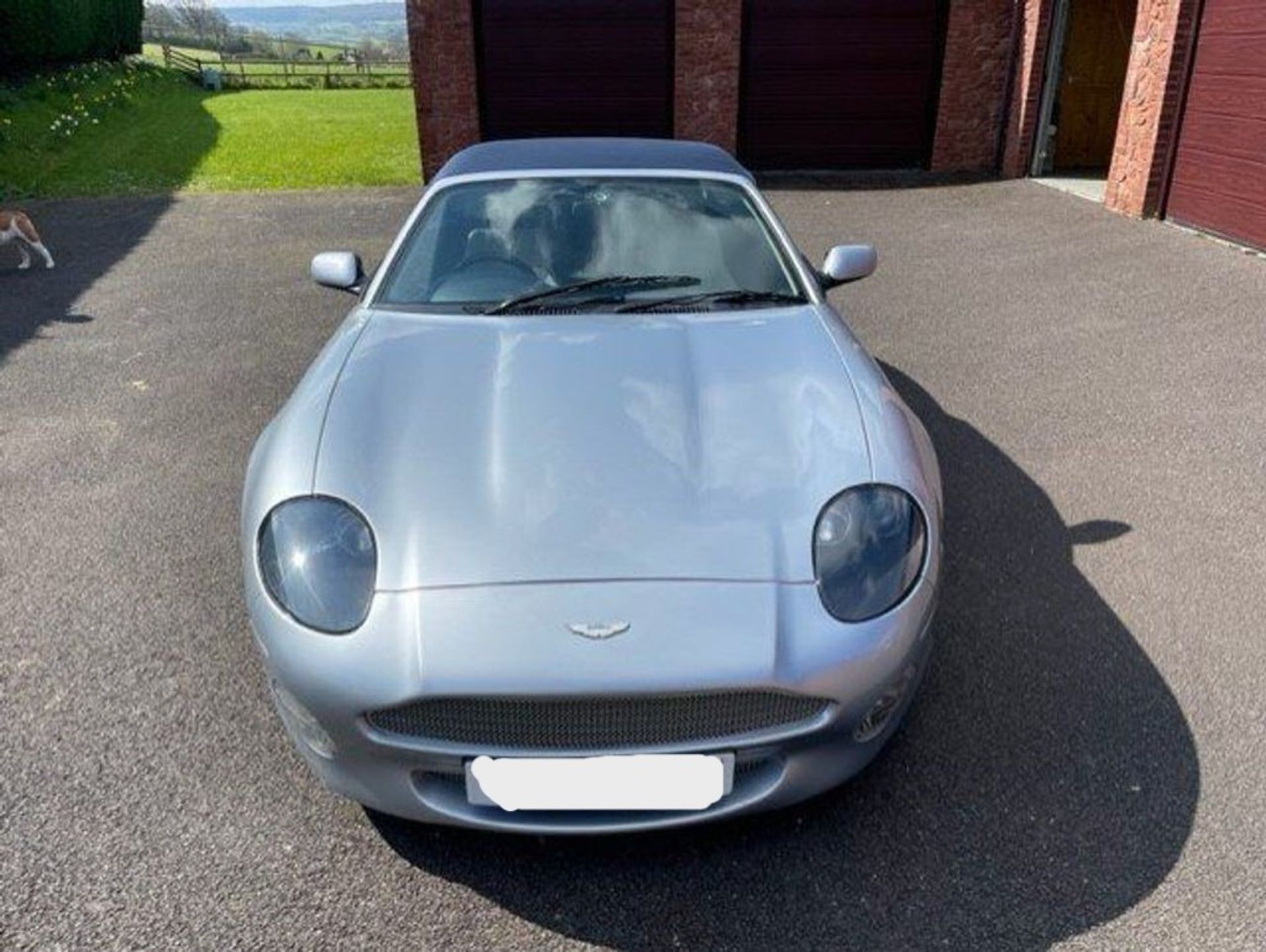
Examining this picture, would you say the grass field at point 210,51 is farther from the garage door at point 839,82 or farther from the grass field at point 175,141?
the garage door at point 839,82

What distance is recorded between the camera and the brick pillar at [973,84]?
11867 millimetres

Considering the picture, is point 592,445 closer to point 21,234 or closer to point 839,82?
point 21,234

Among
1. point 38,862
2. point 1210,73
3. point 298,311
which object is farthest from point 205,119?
point 38,862

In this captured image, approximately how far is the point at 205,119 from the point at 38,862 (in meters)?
21.9

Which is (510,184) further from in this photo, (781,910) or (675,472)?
(781,910)

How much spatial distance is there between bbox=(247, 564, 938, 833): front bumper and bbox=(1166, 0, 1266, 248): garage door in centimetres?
770

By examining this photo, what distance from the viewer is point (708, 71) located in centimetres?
1206

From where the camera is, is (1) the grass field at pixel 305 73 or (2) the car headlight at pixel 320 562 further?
(1) the grass field at pixel 305 73

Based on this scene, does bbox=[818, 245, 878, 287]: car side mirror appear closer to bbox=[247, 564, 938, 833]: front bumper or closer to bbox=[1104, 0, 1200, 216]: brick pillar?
bbox=[247, 564, 938, 833]: front bumper

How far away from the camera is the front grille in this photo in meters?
1.93

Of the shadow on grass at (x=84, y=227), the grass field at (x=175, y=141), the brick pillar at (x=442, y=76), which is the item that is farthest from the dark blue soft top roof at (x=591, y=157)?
the grass field at (x=175, y=141)

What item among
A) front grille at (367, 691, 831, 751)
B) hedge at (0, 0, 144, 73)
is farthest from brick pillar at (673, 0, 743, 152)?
hedge at (0, 0, 144, 73)

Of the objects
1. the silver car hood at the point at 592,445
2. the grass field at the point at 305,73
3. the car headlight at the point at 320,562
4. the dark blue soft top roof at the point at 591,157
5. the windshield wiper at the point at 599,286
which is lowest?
the grass field at the point at 305,73

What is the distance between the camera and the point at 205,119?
20.5 metres
